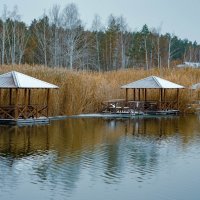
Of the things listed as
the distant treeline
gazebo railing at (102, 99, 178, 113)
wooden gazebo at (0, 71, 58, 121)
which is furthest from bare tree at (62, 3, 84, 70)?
wooden gazebo at (0, 71, 58, 121)

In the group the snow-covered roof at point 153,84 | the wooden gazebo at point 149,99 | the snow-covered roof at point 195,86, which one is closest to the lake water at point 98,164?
the snow-covered roof at point 153,84

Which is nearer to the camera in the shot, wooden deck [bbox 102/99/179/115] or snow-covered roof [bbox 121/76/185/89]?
snow-covered roof [bbox 121/76/185/89]

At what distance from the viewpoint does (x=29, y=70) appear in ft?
93.5

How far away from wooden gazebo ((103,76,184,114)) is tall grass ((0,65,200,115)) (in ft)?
2.76

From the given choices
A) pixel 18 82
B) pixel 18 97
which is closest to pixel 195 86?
pixel 18 97

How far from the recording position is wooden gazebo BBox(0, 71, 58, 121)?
935 inches

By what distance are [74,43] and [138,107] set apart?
64.6 ft

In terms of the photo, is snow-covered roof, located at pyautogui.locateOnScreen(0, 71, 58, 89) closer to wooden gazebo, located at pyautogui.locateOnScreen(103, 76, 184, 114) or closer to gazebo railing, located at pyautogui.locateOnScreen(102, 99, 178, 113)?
gazebo railing, located at pyautogui.locateOnScreen(102, 99, 178, 113)

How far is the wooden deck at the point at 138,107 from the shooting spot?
31750mm

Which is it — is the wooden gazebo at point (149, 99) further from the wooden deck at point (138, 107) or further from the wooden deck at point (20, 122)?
the wooden deck at point (20, 122)

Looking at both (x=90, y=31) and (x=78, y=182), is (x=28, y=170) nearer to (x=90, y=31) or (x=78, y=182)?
(x=78, y=182)

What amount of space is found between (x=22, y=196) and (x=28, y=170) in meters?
2.52

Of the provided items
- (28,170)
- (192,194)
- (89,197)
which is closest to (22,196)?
(89,197)

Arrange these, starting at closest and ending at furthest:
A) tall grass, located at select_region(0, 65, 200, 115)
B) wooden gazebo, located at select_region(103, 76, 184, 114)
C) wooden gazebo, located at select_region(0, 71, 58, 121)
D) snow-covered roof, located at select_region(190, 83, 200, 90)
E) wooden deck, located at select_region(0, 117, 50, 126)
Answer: wooden deck, located at select_region(0, 117, 50, 126)
wooden gazebo, located at select_region(0, 71, 58, 121)
tall grass, located at select_region(0, 65, 200, 115)
wooden gazebo, located at select_region(103, 76, 184, 114)
snow-covered roof, located at select_region(190, 83, 200, 90)
